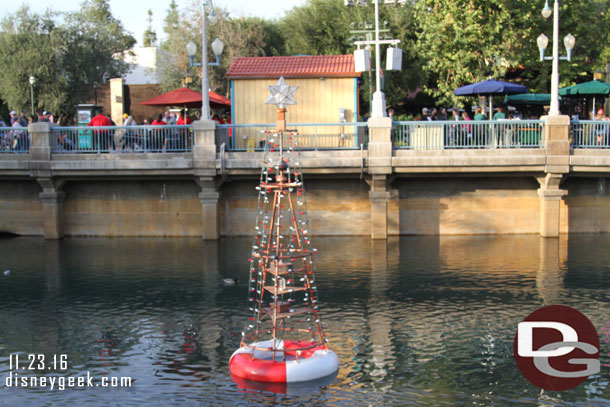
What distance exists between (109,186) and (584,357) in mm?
18216

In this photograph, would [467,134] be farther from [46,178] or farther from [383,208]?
[46,178]

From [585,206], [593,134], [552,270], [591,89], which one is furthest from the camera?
[591,89]

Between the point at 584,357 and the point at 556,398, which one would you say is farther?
the point at 584,357

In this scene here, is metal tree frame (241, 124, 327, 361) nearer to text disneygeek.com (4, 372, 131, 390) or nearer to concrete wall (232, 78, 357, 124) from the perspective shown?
text disneygeek.com (4, 372, 131, 390)

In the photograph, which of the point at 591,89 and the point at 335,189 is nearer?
the point at 335,189

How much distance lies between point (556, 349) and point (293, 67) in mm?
15716

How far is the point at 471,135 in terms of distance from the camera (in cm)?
2659

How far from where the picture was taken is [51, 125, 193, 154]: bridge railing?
27250mm

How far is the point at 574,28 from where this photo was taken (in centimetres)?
3906

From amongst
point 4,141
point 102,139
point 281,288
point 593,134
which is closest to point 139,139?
point 102,139

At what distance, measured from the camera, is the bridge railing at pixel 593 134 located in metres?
26.4

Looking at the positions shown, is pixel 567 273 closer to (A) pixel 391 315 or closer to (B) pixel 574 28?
(A) pixel 391 315

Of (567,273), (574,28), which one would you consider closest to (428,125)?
(567,273)

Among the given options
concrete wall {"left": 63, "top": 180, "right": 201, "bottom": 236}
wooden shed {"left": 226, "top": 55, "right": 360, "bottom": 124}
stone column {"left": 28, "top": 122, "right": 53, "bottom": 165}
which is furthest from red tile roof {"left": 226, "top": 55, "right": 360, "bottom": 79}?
stone column {"left": 28, "top": 122, "right": 53, "bottom": 165}
